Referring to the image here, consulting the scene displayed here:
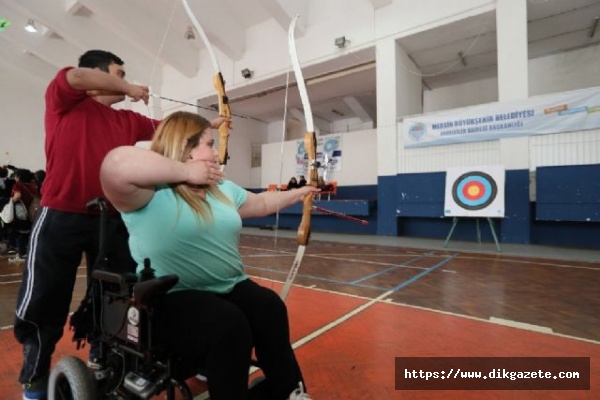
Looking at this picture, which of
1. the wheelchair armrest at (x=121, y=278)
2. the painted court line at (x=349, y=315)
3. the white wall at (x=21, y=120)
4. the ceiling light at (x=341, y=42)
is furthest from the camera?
the white wall at (x=21, y=120)

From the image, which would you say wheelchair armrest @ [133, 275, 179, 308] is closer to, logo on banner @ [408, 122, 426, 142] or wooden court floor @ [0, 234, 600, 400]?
wooden court floor @ [0, 234, 600, 400]

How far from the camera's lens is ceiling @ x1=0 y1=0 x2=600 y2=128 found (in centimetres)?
520

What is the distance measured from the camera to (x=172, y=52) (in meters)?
7.27

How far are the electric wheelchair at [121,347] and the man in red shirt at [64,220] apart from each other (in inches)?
5.6

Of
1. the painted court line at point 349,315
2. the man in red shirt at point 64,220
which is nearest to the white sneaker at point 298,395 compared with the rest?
the painted court line at point 349,315

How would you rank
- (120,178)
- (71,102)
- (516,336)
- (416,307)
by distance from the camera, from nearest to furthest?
(120,178) → (71,102) → (516,336) → (416,307)

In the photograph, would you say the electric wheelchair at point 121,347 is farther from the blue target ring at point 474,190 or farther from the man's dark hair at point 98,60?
the blue target ring at point 474,190

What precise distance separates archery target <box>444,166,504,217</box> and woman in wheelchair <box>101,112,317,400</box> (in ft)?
13.9

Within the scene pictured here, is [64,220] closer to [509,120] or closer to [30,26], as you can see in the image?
[509,120]

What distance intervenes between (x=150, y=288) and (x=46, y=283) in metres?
0.55

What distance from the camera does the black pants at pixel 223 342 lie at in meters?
0.64

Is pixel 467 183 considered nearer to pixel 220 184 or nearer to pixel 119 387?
pixel 220 184

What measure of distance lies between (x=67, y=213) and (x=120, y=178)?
1.52 feet

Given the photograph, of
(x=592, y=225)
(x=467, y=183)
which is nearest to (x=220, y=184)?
(x=467, y=183)
